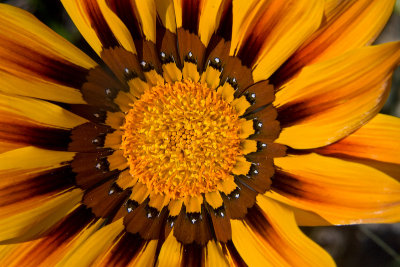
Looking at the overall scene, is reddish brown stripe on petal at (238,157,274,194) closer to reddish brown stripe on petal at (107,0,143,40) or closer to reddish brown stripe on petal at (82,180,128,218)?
reddish brown stripe on petal at (82,180,128,218)

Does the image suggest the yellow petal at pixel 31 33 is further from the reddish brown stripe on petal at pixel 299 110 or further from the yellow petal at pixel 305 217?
the yellow petal at pixel 305 217

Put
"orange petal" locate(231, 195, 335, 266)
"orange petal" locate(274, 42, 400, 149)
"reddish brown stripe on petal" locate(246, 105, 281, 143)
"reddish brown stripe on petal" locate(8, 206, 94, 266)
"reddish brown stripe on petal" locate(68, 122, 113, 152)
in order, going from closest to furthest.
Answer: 1. "orange petal" locate(274, 42, 400, 149)
2. "orange petal" locate(231, 195, 335, 266)
3. "reddish brown stripe on petal" locate(8, 206, 94, 266)
4. "reddish brown stripe on petal" locate(246, 105, 281, 143)
5. "reddish brown stripe on petal" locate(68, 122, 113, 152)

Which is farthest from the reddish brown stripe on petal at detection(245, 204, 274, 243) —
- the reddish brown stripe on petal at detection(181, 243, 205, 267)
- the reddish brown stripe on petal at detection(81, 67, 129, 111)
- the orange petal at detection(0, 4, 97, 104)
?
the orange petal at detection(0, 4, 97, 104)

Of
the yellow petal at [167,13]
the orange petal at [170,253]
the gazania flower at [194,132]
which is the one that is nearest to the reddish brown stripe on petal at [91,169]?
the gazania flower at [194,132]

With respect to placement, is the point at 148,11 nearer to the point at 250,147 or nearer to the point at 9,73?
the point at 9,73

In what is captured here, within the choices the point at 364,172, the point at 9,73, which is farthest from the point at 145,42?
the point at 364,172

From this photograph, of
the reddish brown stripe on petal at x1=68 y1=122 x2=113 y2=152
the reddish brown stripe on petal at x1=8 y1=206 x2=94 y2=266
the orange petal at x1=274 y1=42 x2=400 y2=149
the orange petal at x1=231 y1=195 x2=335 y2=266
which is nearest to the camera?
the orange petal at x1=274 y1=42 x2=400 y2=149

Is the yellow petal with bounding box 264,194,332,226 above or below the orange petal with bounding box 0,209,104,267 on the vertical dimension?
below

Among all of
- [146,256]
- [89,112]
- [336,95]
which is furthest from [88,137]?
[336,95]
